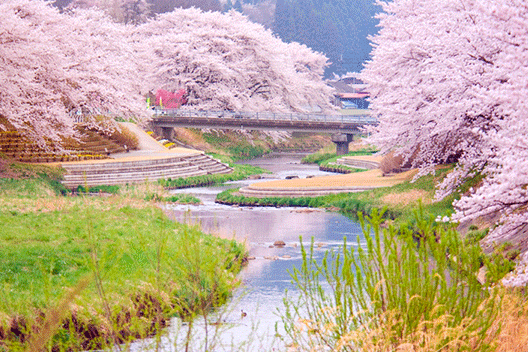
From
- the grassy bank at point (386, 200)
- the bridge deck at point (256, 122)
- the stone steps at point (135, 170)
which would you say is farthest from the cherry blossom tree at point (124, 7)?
the grassy bank at point (386, 200)

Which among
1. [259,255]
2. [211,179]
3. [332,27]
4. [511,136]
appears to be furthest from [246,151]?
[332,27]

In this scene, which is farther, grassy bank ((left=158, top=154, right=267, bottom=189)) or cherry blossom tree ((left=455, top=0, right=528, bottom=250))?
grassy bank ((left=158, top=154, right=267, bottom=189))

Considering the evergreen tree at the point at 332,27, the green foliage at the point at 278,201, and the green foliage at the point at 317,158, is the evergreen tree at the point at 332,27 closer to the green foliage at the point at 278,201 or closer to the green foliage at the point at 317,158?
the green foliage at the point at 317,158

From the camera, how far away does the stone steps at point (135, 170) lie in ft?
117

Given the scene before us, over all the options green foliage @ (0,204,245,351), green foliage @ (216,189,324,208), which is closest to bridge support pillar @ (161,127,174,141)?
green foliage @ (216,189,324,208)

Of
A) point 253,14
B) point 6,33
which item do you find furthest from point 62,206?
point 253,14

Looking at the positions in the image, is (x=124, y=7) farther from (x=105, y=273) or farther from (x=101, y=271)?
(x=105, y=273)

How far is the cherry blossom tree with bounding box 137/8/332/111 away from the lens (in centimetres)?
6156

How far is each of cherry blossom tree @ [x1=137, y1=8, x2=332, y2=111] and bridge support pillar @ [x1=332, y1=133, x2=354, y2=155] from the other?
30.8 ft

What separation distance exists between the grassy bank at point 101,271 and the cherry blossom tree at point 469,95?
3717 mm

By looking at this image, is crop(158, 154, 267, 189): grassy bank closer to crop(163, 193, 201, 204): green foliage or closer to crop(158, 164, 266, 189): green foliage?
crop(158, 164, 266, 189): green foliage

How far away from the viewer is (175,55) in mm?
62250

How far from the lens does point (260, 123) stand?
55.8 meters

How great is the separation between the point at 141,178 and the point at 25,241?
21.8 metres
